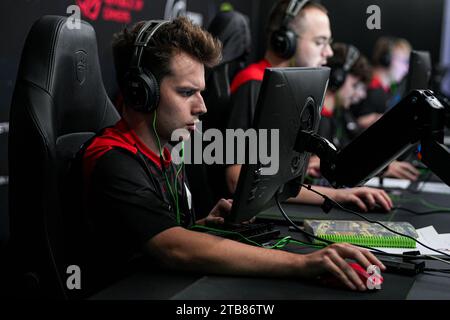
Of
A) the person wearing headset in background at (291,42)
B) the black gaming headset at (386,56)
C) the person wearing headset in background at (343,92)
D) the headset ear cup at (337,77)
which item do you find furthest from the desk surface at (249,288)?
the black gaming headset at (386,56)

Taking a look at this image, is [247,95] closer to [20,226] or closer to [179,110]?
[179,110]

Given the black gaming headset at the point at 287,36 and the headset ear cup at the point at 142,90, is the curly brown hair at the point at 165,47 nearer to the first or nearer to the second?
the headset ear cup at the point at 142,90

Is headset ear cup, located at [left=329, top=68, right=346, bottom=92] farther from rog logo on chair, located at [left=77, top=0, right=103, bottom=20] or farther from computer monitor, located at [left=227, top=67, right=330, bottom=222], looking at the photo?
computer monitor, located at [left=227, top=67, right=330, bottom=222]

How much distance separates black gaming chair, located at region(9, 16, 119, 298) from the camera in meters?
1.25

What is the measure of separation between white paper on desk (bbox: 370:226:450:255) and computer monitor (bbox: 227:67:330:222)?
280 mm

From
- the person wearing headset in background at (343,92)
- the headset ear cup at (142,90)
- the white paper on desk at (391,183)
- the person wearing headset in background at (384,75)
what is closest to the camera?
the headset ear cup at (142,90)

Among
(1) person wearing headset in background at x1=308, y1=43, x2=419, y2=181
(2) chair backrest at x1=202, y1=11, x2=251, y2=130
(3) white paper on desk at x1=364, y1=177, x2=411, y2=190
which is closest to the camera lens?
(3) white paper on desk at x1=364, y1=177, x2=411, y2=190

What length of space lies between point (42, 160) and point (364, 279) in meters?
0.66

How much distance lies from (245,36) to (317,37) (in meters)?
0.47

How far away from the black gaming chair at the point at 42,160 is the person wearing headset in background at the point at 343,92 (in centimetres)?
151

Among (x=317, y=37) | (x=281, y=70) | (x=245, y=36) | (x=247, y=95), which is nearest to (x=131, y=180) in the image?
(x=281, y=70)

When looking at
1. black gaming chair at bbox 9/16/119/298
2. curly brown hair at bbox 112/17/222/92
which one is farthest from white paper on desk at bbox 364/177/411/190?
black gaming chair at bbox 9/16/119/298

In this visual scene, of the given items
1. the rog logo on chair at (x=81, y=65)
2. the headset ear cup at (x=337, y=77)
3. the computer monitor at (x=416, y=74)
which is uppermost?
the rog logo on chair at (x=81, y=65)

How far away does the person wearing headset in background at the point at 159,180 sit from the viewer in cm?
114
